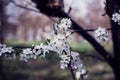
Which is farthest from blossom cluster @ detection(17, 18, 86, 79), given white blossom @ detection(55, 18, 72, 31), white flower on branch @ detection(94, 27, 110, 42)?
white flower on branch @ detection(94, 27, 110, 42)

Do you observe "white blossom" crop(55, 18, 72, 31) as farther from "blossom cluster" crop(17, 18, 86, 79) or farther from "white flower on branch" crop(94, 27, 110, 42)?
"white flower on branch" crop(94, 27, 110, 42)

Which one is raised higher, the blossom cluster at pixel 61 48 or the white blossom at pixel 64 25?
the white blossom at pixel 64 25

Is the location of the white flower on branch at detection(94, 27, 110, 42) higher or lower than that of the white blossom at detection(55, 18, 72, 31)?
lower

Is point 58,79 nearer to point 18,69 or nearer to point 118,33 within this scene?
point 18,69

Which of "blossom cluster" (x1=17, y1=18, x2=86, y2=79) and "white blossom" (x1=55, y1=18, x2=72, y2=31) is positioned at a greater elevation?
"white blossom" (x1=55, y1=18, x2=72, y2=31)

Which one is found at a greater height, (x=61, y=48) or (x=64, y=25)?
(x=64, y=25)

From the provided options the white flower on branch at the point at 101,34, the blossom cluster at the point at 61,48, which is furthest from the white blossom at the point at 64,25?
the white flower on branch at the point at 101,34

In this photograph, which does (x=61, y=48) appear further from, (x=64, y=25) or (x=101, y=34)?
(x=101, y=34)

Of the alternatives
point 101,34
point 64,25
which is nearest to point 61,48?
point 64,25

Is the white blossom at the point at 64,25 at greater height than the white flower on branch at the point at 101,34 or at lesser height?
greater

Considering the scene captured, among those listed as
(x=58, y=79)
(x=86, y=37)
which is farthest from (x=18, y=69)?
(x=86, y=37)

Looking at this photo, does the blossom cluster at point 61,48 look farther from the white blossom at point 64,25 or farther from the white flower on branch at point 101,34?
the white flower on branch at point 101,34
